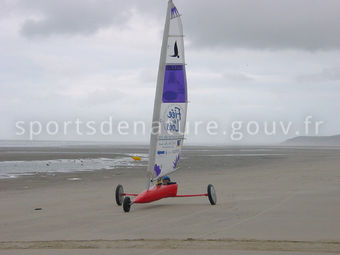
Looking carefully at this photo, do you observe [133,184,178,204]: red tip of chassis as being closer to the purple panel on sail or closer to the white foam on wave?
the purple panel on sail

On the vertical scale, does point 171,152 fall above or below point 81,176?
above

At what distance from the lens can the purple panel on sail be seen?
1176cm

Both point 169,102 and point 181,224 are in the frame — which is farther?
point 169,102

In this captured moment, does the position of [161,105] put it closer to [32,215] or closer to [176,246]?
[32,215]

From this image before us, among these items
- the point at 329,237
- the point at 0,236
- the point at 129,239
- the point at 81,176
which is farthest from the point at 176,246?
the point at 81,176

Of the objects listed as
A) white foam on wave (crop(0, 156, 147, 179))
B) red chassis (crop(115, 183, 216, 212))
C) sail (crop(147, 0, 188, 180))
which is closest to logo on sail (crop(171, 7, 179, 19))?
sail (crop(147, 0, 188, 180))

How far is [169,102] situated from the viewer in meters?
11.9

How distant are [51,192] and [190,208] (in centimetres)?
658

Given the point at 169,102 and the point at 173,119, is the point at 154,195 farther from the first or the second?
the point at 169,102

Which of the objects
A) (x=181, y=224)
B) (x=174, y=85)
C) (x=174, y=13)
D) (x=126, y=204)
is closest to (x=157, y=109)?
(x=174, y=85)

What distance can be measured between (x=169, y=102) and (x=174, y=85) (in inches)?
19.2

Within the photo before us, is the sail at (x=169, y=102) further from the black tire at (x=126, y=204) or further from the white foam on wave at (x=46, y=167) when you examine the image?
the white foam on wave at (x=46, y=167)

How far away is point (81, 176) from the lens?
21.7 metres

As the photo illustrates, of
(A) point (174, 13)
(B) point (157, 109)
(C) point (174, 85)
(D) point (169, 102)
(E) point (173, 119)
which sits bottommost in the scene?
(E) point (173, 119)
